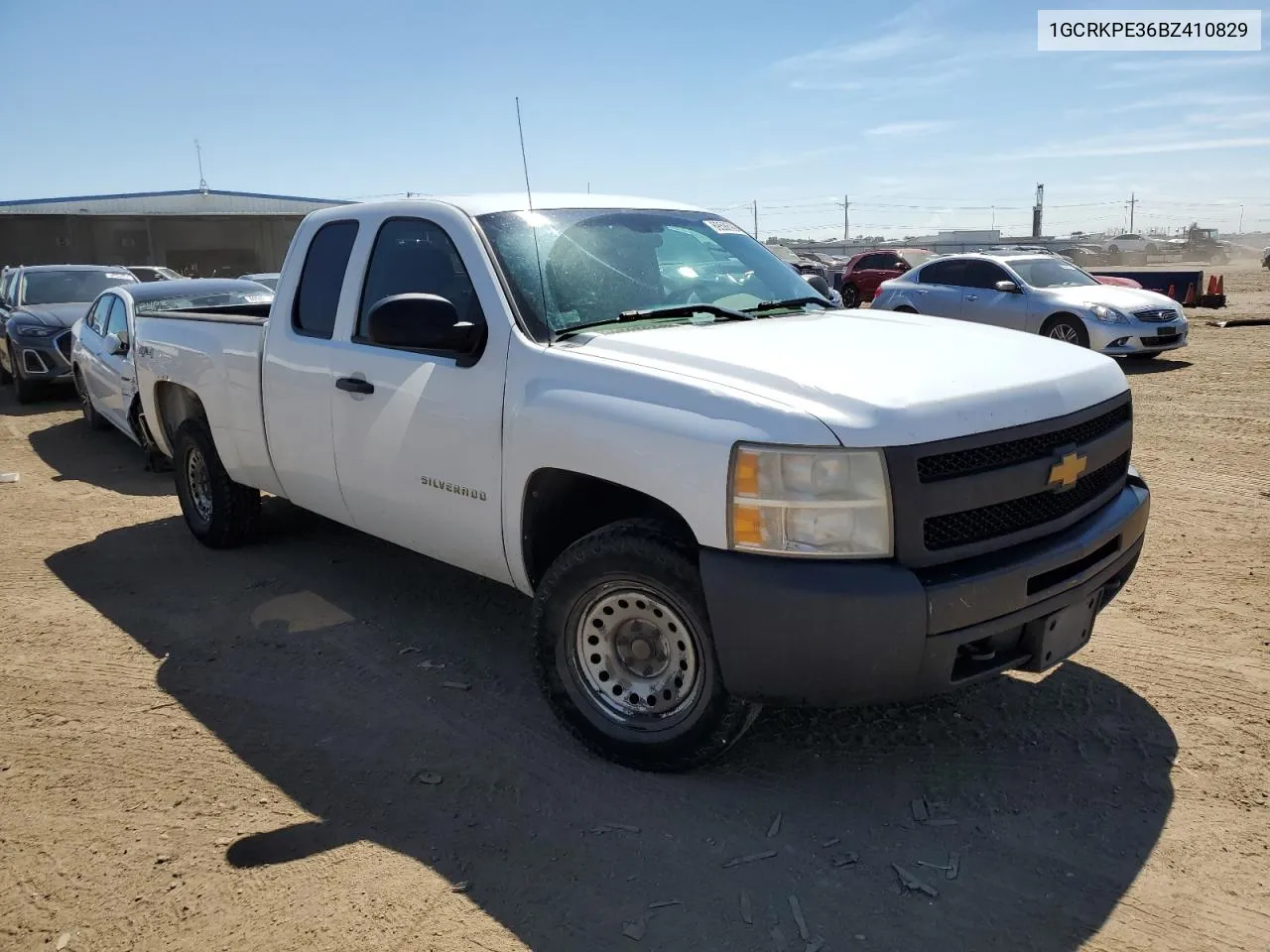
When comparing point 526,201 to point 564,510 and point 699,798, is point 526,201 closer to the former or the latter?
point 564,510

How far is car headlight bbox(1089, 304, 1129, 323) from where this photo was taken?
1262 cm

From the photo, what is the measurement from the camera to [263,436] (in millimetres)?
5117

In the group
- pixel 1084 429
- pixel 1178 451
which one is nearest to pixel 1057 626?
pixel 1084 429

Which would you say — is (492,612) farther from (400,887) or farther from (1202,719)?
(1202,719)

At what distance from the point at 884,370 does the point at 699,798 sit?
1537mm

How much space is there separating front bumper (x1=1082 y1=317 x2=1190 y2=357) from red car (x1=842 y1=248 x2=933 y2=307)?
13.3 m

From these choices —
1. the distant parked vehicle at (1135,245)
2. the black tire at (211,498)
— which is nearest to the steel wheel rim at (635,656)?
the black tire at (211,498)

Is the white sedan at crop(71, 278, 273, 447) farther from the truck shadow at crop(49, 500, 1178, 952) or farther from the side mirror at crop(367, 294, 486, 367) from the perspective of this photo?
the side mirror at crop(367, 294, 486, 367)

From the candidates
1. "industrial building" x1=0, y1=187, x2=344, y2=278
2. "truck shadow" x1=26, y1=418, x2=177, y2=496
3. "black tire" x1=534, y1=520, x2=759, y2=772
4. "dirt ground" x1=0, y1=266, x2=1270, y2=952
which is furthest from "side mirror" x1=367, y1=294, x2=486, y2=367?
"industrial building" x1=0, y1=187, x2=344, y2=278

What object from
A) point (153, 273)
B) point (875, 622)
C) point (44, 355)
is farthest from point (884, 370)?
point (153, 273)

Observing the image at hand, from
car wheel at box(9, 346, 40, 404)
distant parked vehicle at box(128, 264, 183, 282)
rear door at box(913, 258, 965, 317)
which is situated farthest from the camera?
distant parked vehicle at box(128, 264, 183, 282)

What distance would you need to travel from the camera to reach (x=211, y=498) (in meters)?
6.01

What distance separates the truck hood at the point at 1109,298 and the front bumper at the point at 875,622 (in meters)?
11.0

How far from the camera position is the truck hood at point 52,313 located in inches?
492
